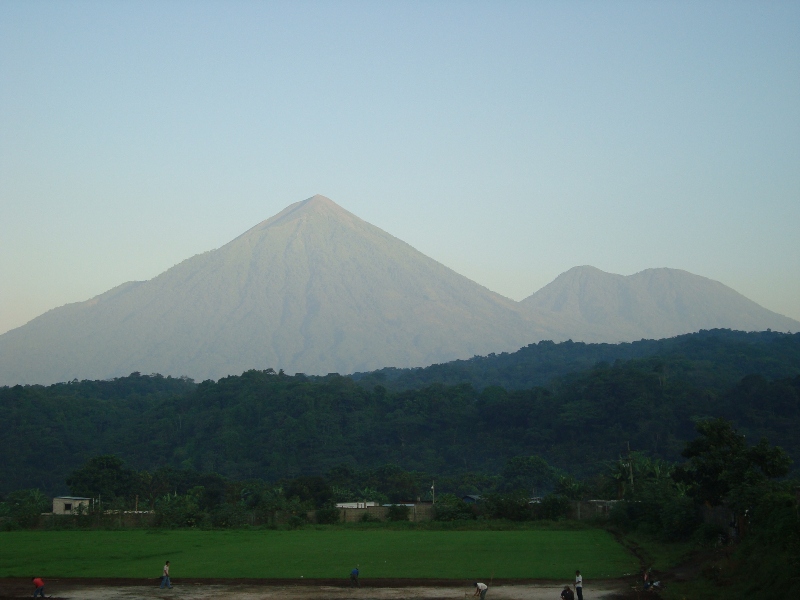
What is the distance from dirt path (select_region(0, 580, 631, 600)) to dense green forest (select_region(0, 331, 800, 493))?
195ft

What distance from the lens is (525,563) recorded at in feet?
89.4

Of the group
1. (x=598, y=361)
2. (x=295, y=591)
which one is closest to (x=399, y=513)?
(x=295, y=591)

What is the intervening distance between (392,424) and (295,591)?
246 ft

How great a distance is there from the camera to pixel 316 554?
1182 inches

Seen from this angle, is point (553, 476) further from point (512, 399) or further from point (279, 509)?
point (279, 509)

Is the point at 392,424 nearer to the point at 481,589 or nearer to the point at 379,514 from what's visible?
the point at 379,514

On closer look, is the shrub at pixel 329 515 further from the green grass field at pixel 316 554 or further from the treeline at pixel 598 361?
the treeline at pixel 598 361

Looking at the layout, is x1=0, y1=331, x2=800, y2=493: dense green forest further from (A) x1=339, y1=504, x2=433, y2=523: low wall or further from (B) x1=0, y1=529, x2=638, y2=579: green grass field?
(B) x1=0, y1=529, x2=638, y2=579: green grass field

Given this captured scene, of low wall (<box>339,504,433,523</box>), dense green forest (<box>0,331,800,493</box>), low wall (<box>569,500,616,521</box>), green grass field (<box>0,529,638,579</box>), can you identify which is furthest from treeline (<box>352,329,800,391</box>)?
green grass field (<box>0,529,638,579</box>)

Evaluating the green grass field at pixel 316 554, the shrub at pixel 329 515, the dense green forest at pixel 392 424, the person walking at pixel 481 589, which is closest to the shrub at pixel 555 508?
the green grass field at pixel 316 554

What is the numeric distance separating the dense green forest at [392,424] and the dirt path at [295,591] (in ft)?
195

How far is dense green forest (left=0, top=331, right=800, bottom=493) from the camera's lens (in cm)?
8531

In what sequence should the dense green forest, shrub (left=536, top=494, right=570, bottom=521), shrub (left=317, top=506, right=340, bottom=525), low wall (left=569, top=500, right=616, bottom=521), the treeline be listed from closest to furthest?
low wall (left=569, top=500, right=616, bottom=521) → shrub (left=536, top=494, right=570, bottom=521) → shrub (left=317, top=506, right=340, bottom=525) → the dense green forest → the treeline

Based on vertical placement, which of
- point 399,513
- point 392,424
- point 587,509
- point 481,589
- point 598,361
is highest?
point 598,361
